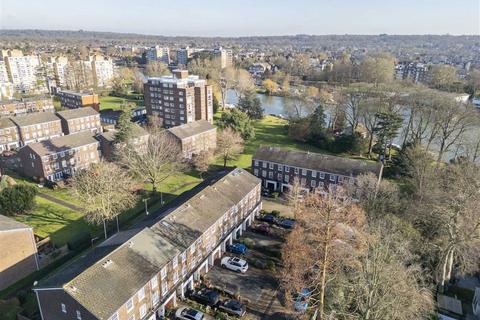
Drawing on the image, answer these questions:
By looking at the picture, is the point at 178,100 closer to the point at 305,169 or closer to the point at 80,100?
the point at 80,100

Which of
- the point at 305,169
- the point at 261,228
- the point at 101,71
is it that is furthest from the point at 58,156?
the point at 101,71

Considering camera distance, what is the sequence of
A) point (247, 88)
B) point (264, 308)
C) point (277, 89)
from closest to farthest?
1. point (264, 308)
2. point (247, 88)
3. point (277, 89)

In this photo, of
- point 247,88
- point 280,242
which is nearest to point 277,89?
point 247,88

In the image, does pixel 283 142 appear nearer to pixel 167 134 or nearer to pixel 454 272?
pixel 167 134

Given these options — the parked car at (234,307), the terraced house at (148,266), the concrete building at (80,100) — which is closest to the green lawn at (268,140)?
the terraced house at (148,266)

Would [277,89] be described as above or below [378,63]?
below

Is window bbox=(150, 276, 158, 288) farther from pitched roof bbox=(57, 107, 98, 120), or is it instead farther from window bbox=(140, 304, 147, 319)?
pitched roof bbox=(57, 107, 98, 120)
